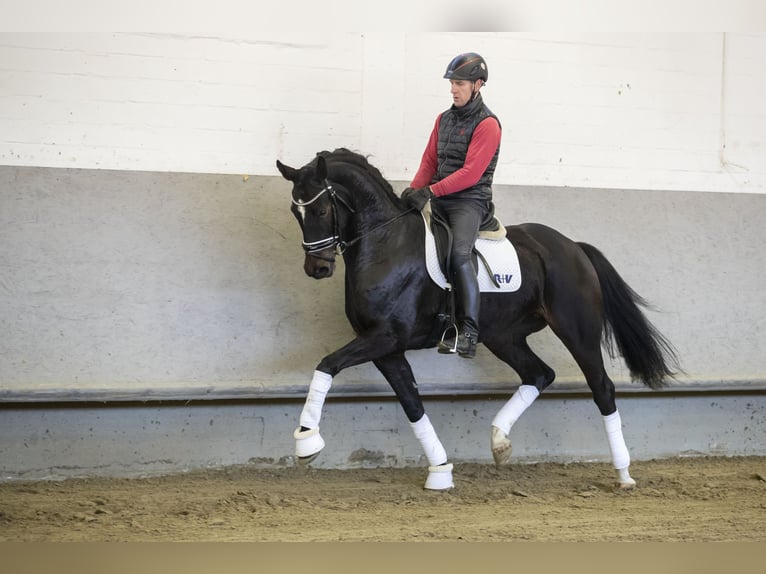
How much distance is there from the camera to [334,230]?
436cm

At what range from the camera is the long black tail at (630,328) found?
494 centimetres

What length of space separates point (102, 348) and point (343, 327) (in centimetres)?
151

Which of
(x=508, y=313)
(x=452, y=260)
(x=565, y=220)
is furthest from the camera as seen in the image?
(x=565, y=220)

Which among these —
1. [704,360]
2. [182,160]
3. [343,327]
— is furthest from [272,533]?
[704,360]

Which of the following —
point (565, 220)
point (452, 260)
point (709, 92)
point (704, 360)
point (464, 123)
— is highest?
point (709, 92)

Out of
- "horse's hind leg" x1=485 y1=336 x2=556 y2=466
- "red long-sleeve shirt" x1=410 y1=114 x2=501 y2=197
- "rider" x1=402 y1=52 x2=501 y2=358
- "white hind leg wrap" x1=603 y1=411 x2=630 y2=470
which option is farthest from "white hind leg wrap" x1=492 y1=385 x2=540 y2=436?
"red long-sleeve shirt" x1=410 y1=114 x2=501 y2=197

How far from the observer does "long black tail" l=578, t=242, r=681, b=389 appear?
4941mm

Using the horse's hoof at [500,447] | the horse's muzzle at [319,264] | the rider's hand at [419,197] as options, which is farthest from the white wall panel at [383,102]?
the horse's hoof at [500,447]

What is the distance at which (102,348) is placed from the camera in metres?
4.90

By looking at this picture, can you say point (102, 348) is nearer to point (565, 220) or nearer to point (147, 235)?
point (147, 235)

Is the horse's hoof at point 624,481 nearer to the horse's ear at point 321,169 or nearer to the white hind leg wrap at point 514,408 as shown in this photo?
the white hind leg wrap at point 514,408

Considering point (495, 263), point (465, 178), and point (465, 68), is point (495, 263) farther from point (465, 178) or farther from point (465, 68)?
point (465, 68)

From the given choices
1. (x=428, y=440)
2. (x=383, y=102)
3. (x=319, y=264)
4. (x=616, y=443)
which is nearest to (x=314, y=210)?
(x=319, y=264)

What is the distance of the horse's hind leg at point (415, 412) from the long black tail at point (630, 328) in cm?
131
